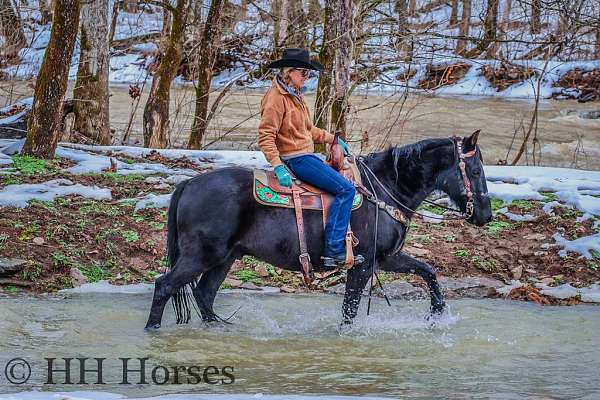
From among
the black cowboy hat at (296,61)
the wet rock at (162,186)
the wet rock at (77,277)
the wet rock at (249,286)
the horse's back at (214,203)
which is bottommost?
the wet rock at (249,286)

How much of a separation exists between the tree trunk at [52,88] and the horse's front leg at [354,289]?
6.51m

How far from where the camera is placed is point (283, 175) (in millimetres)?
7008

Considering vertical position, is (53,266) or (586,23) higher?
(586,23)

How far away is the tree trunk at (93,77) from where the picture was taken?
49.2 feet

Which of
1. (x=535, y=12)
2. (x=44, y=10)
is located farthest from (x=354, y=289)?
(x=44, y=10)

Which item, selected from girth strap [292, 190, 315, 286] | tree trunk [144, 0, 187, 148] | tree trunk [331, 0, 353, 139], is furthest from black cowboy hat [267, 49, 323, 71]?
tree trunk [144, 0, 187, 148]

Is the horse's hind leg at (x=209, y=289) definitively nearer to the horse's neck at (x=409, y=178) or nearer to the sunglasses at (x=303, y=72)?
the horse's neck at (x=409, y=178)

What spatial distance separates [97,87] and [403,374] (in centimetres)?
1056

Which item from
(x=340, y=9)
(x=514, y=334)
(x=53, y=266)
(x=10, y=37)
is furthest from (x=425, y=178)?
(x=10, y=37)

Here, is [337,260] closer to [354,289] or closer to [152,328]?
[354,289]

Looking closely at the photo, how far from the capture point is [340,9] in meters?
13.0

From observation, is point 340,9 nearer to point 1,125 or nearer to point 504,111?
point 1,125

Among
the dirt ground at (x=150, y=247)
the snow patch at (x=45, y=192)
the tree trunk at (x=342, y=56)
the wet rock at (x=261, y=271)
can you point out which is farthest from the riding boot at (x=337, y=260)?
the tree trunk at (x=342, y=56)

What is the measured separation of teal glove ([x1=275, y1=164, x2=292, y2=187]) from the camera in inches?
276
